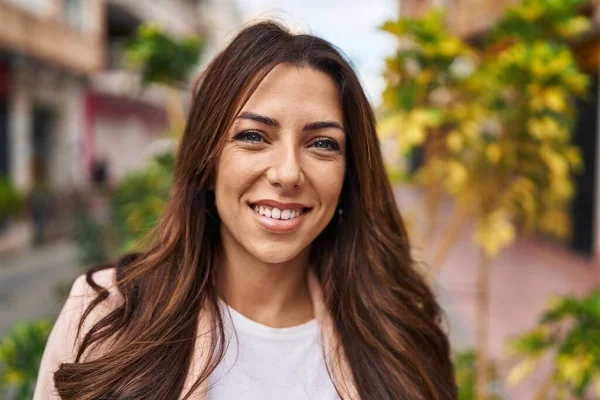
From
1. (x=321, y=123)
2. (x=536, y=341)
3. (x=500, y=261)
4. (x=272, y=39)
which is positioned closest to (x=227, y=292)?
(x=321, y=123)

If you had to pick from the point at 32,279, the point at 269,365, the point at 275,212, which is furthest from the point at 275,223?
the point at 32,279

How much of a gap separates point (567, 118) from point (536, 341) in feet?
3.27

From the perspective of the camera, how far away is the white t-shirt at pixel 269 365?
140 cm

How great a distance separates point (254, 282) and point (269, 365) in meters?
0.23

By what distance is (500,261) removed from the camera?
835 cm

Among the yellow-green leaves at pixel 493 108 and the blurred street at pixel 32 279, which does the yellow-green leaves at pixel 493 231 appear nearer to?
the yellow-green leaves at pixel 493 108

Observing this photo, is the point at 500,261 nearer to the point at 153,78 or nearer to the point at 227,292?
the point at 153,78

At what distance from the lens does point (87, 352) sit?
4.48ft

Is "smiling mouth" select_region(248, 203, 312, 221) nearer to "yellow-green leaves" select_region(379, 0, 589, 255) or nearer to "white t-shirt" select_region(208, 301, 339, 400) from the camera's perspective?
"white t-shirt" select_region(208, 301, 339, 400)

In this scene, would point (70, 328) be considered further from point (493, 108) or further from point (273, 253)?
point (493, 108)

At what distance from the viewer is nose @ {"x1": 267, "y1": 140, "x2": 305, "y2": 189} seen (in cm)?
138

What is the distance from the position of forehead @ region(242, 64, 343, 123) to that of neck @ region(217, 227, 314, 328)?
385 mm

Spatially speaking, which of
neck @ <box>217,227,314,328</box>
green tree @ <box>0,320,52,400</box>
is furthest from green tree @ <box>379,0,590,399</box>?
green tree @ <box>0,320,52,400</box>

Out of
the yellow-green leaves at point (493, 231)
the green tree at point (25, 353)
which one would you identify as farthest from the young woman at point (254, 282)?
the yellow-green leaves at point (493, 231)
